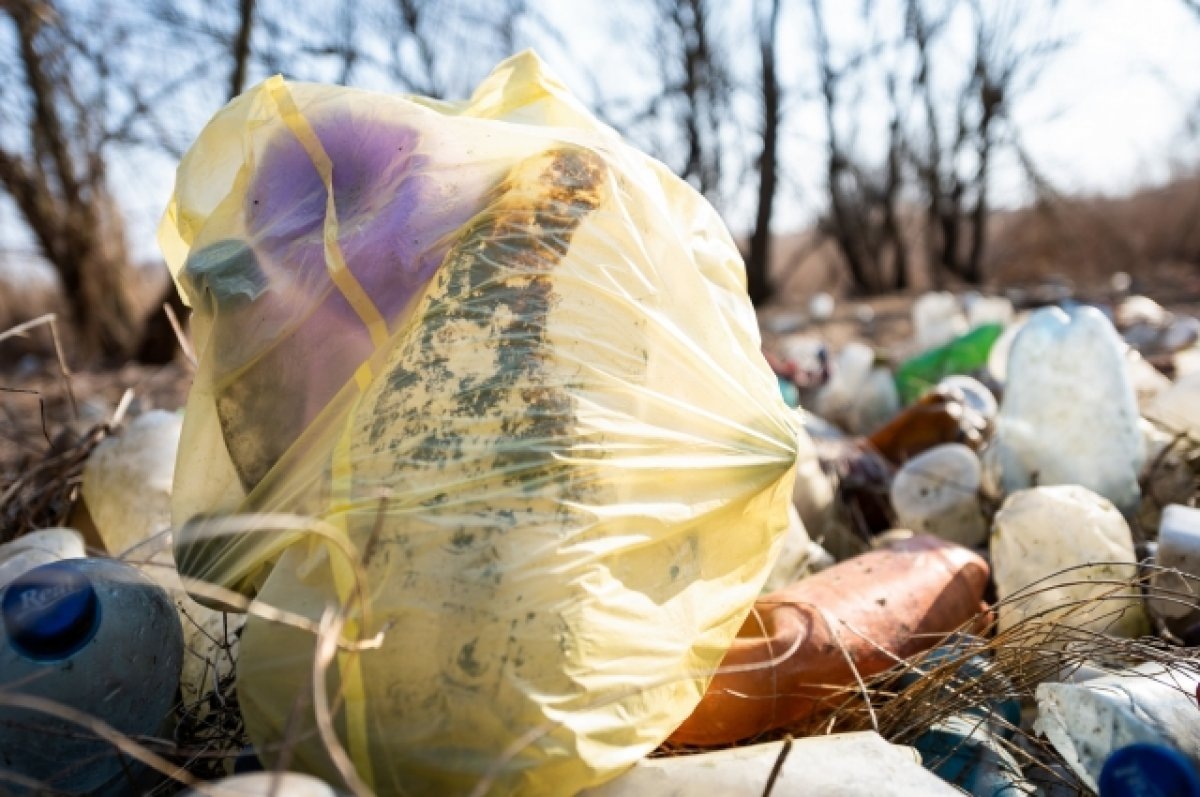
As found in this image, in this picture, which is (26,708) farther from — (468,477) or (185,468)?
(468,477)

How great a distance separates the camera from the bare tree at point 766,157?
6.84 m

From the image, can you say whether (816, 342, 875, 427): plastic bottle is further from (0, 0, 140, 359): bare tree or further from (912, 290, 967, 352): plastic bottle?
(0, 0, 140, 359): bare tree

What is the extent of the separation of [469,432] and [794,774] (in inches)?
18.9

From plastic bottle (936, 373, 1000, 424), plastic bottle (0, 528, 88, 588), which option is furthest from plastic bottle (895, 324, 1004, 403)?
plastic bottle (0, 528, 88, 588)

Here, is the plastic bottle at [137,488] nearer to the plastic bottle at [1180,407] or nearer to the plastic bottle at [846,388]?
the plastic bottle at [1180,407]

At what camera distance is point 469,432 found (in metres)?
0.92

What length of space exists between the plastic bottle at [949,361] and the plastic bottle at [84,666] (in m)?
2.41

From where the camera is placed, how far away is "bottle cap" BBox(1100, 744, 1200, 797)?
2.47 ft

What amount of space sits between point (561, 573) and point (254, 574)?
366 millimetres

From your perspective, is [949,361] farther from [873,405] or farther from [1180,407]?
[1180,407]

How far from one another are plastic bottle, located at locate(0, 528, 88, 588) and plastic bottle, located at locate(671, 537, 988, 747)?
0.90 m

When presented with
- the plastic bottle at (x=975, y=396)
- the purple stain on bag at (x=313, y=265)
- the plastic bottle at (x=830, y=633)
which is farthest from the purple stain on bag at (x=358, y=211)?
the plastic bottle at (x=975, y=396)

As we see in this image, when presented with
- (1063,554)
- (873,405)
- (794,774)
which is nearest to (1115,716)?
(794,774)

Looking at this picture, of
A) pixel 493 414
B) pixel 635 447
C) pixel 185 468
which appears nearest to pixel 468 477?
pixel 493 414
